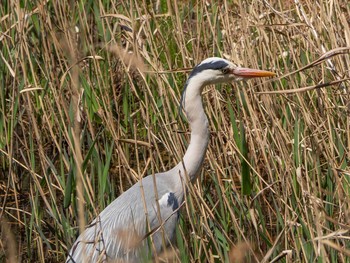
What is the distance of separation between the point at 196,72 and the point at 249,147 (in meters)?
0.50

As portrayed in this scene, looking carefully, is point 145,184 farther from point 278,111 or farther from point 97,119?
point 97,119

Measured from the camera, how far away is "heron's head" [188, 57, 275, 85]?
120 inches

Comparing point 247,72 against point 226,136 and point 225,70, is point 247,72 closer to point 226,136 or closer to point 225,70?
point 225,70

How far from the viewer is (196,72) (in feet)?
10.0

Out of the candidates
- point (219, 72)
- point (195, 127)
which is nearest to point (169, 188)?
point (195, 127)

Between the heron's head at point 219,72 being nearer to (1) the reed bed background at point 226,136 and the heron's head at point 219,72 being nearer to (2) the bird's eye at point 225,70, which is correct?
(2) the bird's eye at point 225,70

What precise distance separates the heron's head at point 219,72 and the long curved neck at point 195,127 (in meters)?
0.03

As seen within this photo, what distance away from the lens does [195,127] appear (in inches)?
122

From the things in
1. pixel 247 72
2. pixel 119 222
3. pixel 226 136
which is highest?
pixel 247 72

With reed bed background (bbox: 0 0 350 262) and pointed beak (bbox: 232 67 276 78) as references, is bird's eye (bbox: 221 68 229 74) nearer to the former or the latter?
pointed beak (bbox: 232 67 276 78)

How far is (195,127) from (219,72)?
231mm

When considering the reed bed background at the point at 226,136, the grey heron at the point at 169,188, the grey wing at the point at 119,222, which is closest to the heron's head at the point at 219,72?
the grey heron at the point at 169,188

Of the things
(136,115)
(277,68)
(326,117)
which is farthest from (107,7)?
(326,117)

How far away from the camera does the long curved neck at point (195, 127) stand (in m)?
3.07
